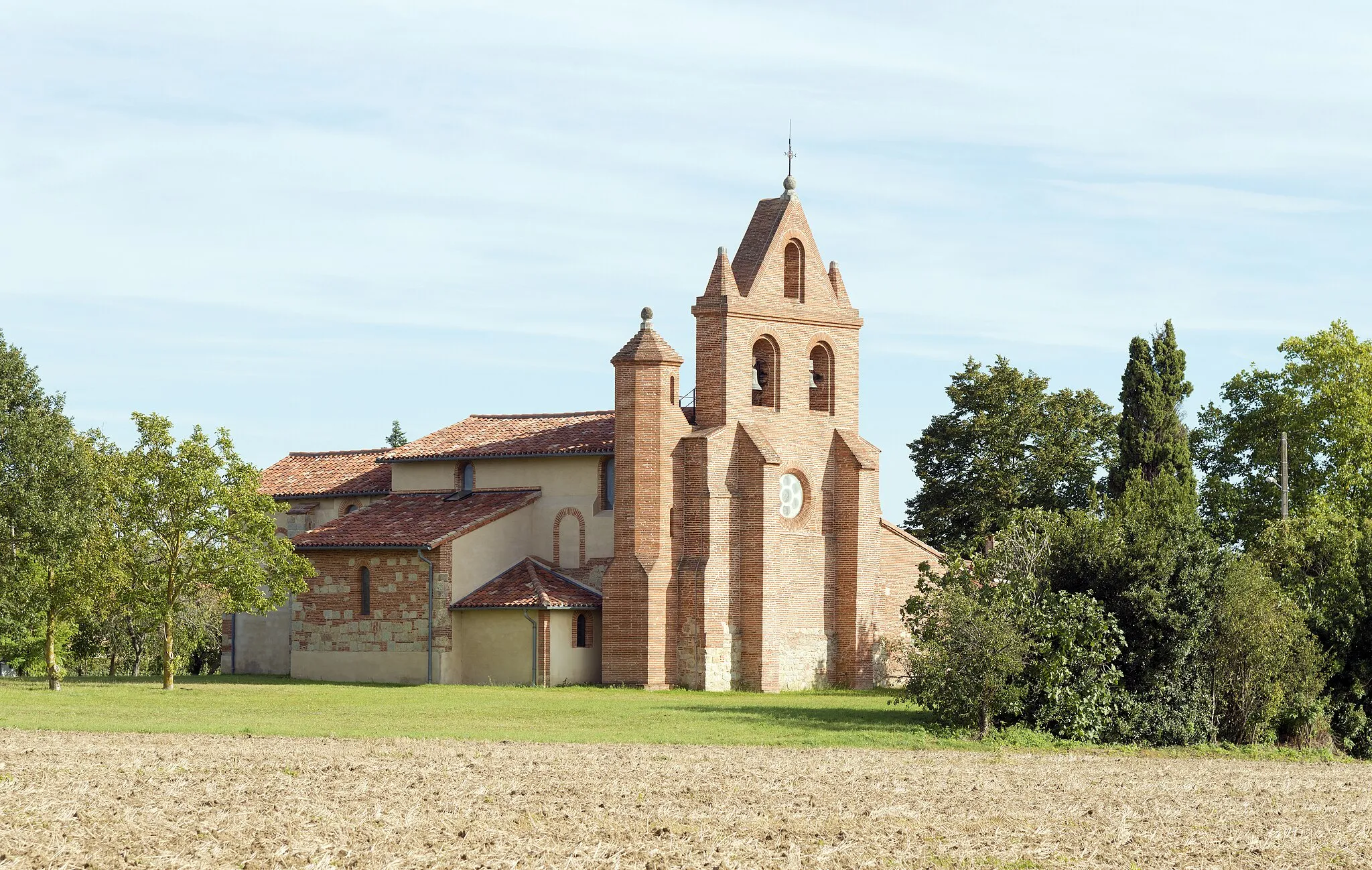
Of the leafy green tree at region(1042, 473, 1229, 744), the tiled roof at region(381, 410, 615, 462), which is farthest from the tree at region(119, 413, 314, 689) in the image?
the leafy green tree at region(1042, 473, 1229, 744)

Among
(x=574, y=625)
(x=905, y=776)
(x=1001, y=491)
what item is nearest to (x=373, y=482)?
(x=574, y=625)

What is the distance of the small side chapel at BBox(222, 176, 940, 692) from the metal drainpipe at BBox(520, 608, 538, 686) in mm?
68

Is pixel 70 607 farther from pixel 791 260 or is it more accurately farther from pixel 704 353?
pixel 791 260

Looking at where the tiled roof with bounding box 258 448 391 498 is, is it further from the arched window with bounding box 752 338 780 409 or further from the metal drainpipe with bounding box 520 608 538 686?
the arched window with bounding box 752 338 780 409

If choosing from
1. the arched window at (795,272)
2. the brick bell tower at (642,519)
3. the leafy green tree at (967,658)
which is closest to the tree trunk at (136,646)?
the brick bell tower at (642,519)

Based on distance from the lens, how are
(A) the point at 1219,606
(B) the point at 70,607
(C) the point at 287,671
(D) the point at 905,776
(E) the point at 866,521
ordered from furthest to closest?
(C) the point at 287,671
(E) the point at 866,521
(B) the point at 70,607
(A) the point at 1219,606
(D) the point at 905,776

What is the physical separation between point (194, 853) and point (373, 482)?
4198cm

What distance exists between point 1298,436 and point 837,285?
24.6m

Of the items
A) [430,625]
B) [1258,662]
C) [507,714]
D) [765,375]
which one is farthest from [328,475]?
[1258,662]

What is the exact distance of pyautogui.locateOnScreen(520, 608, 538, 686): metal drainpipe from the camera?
52.6 metres

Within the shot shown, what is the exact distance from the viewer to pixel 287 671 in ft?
203

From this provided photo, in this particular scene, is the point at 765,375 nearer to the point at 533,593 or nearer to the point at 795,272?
the point at 795,272

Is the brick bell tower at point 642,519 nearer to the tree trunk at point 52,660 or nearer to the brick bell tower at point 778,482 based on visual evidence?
the brick bell tower at point 778,482

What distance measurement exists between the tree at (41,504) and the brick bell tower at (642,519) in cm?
1524
